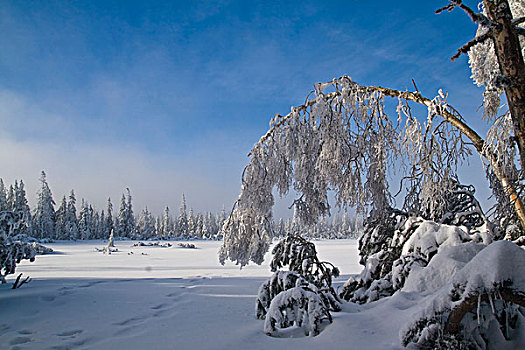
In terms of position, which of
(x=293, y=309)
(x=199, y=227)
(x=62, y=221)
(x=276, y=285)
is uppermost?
(x=62, y=221)

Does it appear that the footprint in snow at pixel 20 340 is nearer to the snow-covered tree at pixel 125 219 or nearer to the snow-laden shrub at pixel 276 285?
the snow-laden shrub at pixel 276 285

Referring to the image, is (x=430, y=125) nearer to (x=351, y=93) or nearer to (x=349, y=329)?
(x=351, y=93)

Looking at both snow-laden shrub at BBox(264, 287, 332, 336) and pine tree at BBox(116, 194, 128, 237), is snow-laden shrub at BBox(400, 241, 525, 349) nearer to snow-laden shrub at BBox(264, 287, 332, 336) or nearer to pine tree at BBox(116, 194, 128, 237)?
snow-laden shrub at BBox(264, 287, 332, 336)

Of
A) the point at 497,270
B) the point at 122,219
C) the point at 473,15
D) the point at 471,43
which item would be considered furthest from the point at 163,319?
the point at 122,219

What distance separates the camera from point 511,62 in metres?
2.59

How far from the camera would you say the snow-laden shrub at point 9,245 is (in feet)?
31.8

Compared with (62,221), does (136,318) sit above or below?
below

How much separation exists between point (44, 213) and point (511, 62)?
6889cm

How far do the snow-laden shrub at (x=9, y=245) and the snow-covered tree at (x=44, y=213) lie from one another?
183 ft

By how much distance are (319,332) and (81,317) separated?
17.9ft

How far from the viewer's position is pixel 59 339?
16.4 feet

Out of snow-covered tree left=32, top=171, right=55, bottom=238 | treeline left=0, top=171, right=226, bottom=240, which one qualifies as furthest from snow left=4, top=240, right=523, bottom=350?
snow-covered tree left=32, top=171, right=55, bottom=238

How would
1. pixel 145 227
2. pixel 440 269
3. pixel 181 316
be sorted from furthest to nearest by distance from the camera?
pixel 145 227
pixel 181 316
pixel 440 269

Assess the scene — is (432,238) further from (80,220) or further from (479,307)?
(80,220)
